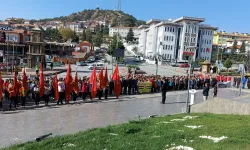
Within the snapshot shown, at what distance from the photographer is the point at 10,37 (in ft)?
299

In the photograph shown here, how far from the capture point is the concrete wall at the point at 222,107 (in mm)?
14777

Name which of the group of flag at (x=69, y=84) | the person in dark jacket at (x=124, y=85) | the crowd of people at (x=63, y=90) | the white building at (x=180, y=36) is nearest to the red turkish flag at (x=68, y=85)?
the group of flag at (x=69, y=84)

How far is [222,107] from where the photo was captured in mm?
15648

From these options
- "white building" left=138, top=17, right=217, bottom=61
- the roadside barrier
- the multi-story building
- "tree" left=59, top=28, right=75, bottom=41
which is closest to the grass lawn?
the roadside barrier

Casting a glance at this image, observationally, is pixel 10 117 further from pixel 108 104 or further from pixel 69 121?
pixel 108 104

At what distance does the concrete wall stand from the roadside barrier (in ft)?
29.6

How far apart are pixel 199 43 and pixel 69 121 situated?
94763mm

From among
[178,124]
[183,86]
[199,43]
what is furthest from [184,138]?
[199,43]

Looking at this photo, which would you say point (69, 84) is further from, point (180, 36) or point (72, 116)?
point (180, 36)

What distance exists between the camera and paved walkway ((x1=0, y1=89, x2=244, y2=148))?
1181cm

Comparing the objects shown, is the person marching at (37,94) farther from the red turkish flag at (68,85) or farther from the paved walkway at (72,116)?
the red turkish flag at (68,85)

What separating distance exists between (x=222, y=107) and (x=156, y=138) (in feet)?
25.1

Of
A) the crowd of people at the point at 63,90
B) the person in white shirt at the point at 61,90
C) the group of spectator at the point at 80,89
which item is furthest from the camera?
the person in white shirt at the point at 61,90

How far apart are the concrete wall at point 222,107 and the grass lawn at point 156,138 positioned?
11.2 feet
